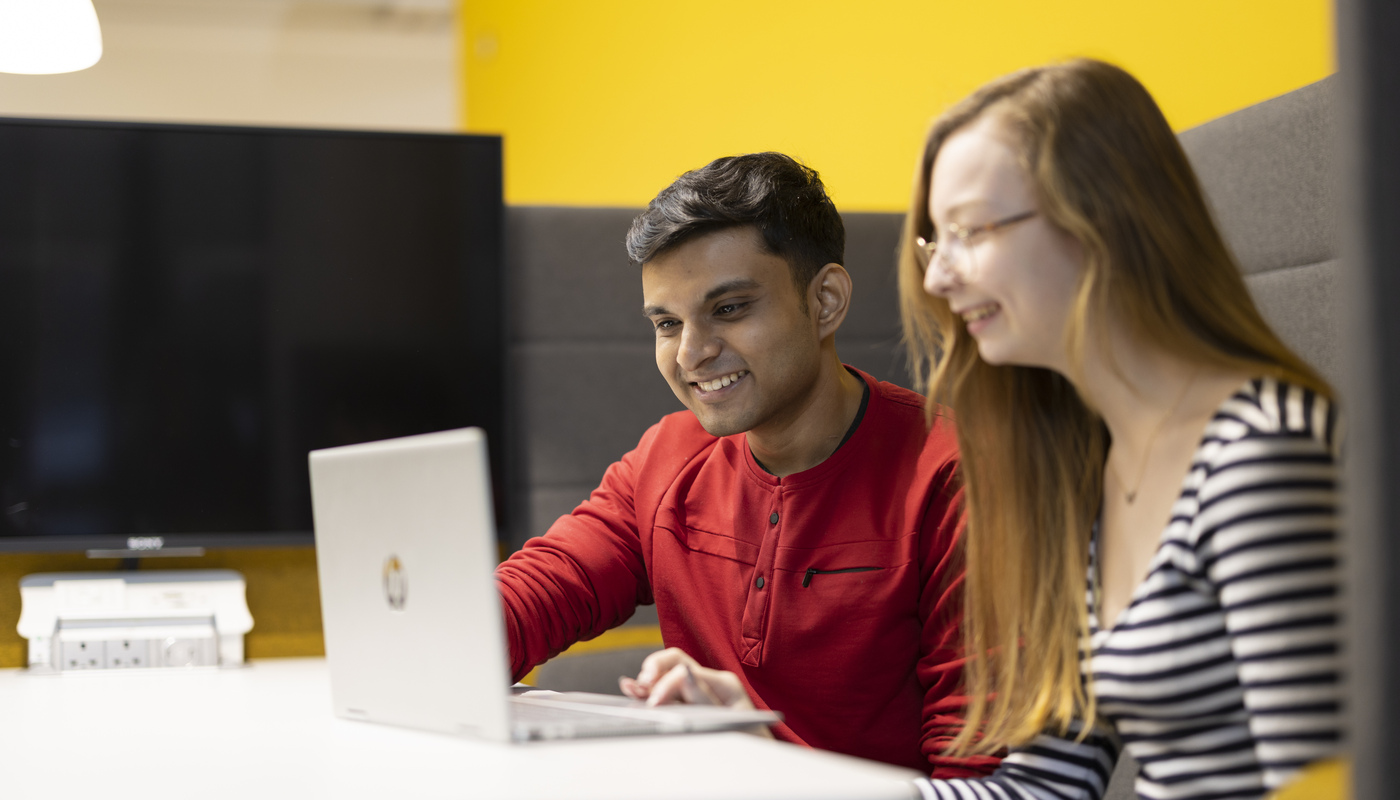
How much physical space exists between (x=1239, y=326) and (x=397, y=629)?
734 millimetres

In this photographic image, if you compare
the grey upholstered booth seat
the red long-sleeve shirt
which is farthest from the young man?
the grey upholstered booth seat

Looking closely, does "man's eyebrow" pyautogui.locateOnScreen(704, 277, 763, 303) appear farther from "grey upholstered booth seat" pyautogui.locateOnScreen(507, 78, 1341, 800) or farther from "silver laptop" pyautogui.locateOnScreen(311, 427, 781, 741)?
"grey upholstered booth seat" pyautogui.locateOnScreen(507, 78, 1341, 800)

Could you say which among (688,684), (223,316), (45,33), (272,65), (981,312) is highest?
A: (272,65)

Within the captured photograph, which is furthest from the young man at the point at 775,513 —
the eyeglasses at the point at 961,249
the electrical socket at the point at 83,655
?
the electrical socket at the point at 83,655

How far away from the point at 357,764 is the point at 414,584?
0.15m

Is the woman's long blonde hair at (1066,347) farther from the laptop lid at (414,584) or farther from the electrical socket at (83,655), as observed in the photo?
the electrical socket at (83,655)

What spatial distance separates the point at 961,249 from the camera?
37.5 inches

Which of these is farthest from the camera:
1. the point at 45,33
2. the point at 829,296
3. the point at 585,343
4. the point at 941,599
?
the point at 585,343

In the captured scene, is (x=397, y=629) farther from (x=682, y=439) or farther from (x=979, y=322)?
(x=682, y=439)

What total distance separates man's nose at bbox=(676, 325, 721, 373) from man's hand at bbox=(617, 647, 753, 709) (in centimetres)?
46

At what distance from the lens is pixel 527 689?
1294mm

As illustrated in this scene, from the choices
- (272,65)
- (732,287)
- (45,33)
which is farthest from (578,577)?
(272,65)

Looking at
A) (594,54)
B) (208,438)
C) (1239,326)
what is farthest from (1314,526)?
(594,54)

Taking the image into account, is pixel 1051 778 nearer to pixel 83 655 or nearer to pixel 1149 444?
pixel 1149 444
